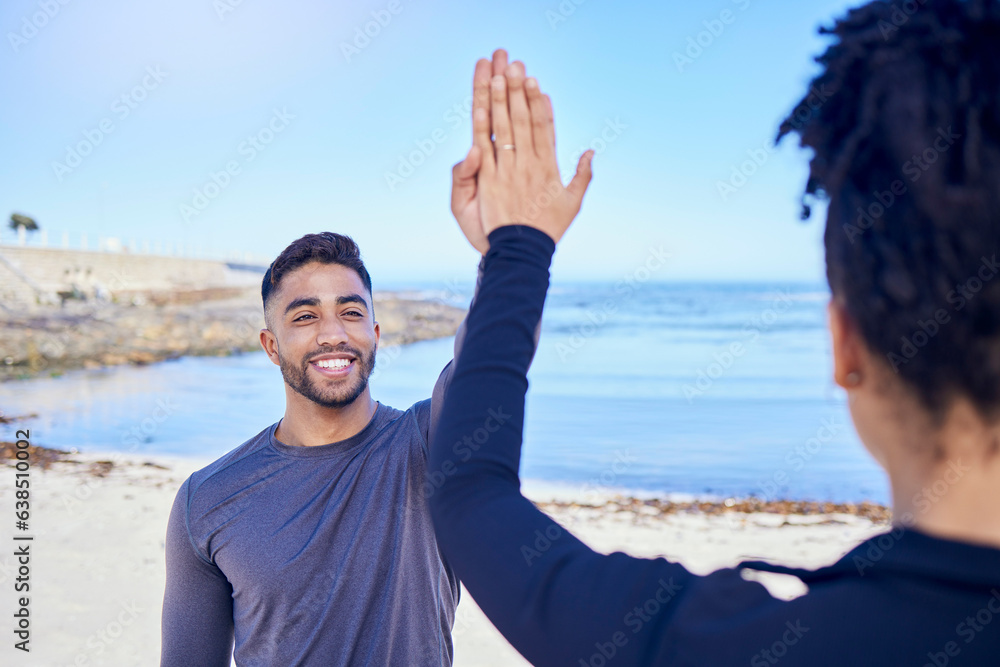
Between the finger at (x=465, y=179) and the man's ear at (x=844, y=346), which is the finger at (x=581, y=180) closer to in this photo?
the finger at (x=465, y=179)

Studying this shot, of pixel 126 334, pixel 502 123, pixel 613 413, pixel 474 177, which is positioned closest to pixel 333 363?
pixel 474 177

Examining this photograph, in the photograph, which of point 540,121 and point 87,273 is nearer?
point 540,121

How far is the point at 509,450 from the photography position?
0.92m

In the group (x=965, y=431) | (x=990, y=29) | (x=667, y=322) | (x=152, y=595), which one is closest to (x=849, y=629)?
(x=965, y=431)

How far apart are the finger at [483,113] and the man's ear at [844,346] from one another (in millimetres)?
510

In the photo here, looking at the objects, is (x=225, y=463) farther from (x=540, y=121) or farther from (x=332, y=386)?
(x=540, y=121)

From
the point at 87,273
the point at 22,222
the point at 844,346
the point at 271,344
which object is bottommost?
the point at 271,344

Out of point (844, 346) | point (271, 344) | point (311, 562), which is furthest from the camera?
point (271, 344)

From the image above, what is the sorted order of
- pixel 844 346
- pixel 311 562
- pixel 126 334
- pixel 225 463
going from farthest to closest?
pixel 126 334 → pixel 225 463 → pixel 311 562 → pixel 844 346

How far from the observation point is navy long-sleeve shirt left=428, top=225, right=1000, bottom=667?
0.73 metres

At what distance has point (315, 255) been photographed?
10.0ft

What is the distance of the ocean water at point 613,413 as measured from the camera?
32.7 feet

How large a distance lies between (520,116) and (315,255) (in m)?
2.18

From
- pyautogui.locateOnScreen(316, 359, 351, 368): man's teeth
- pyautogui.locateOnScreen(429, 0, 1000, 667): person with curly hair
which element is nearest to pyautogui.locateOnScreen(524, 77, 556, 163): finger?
pyautogui.locateOnScreen(429, 0, 1000, 667): person with curly hair
